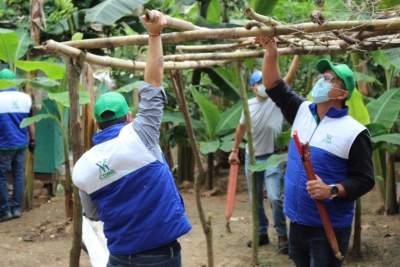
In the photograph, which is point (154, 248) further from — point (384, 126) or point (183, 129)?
point (183, 129)

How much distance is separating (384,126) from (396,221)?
193 centimetres

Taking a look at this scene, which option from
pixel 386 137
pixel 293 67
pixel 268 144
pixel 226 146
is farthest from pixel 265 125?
pixel 226 146

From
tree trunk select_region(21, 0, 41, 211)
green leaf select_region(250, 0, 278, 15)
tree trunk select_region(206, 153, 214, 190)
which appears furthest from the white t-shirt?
tree trunk select_region(206, 153, 214, 190)

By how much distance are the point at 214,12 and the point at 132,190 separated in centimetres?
759

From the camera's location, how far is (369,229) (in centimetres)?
672

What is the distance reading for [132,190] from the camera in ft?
9.55

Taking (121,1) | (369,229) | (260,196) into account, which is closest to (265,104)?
(260,196)

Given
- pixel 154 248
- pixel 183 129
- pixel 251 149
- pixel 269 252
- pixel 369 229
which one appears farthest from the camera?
pixel 183 129

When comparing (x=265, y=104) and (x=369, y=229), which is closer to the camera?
(x=265, y=104)

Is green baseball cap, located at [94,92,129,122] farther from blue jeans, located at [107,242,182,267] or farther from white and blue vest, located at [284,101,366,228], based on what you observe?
white and blue vest, located at [284,101,366,228]

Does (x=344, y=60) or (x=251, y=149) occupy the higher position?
(x=344, y=60)

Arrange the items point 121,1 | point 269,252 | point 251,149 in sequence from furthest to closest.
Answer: point 121,1, point 269,252, point 251,149

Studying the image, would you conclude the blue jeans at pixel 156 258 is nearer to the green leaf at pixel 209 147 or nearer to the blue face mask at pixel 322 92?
the blue face mask at pixel 322 92

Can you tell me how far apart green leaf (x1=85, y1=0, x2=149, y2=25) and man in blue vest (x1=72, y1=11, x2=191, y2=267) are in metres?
4.30
